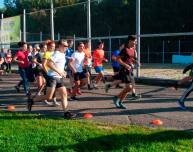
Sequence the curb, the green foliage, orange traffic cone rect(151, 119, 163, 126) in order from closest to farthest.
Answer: orange traffic cone rect(151, 119, 163, 126)
the curb
the green foliage

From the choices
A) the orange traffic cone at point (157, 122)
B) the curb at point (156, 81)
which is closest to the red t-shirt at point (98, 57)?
the curb at point (156, 81)

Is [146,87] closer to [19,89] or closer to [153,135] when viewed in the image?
[19,89]

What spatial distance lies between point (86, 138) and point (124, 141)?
64cm

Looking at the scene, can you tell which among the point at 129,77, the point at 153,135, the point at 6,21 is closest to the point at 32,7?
the point at 6,21

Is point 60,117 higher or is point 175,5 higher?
point 175,5

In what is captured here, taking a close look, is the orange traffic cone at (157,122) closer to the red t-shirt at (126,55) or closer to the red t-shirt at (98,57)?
the red t-shirt at (126,55)

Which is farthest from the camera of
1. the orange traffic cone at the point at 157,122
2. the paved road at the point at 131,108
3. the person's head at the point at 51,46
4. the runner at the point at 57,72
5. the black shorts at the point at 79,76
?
the black shorts at the point at 79,76

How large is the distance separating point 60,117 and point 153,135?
9.24 ft

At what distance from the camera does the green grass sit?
8234mm

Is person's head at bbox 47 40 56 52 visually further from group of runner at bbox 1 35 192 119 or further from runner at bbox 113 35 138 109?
runner at bbox 113 35 138 109

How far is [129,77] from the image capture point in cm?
1257

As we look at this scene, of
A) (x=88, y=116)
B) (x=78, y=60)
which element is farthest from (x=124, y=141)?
(x=78, y=60)

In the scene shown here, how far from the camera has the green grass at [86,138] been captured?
8234mm

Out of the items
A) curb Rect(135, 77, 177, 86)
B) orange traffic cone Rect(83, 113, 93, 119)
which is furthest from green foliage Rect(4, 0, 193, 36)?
orange traffic cone Rect(83, 113, 93, 119)
